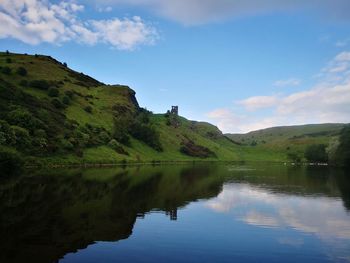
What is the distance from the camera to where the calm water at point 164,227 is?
24969 millimetres

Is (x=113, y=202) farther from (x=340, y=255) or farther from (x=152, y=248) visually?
(x=340, y=255)

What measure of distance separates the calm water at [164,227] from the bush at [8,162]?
59.7 ft

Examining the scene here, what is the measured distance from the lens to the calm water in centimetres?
2497

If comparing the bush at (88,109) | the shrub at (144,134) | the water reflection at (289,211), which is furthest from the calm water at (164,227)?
the shrub at (144,134)

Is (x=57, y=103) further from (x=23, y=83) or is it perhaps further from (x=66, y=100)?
(x=23, y=83)

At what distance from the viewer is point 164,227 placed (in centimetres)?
3391

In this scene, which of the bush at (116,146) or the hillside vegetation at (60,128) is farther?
the bush at (116,146)

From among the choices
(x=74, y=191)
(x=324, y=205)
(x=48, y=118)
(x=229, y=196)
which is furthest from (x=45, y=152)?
(x=324, y=205)

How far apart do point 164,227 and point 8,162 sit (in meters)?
52.8

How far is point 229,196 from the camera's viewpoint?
2344 inches

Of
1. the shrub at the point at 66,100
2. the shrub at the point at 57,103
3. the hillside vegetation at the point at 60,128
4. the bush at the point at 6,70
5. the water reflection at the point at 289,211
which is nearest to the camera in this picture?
the water reflection at the point at 289,211

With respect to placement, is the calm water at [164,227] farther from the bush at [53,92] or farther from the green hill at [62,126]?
the bush at [53,92]

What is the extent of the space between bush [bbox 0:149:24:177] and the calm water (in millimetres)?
18209

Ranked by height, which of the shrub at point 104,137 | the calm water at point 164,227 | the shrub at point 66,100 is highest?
the shrub at point 66,100
